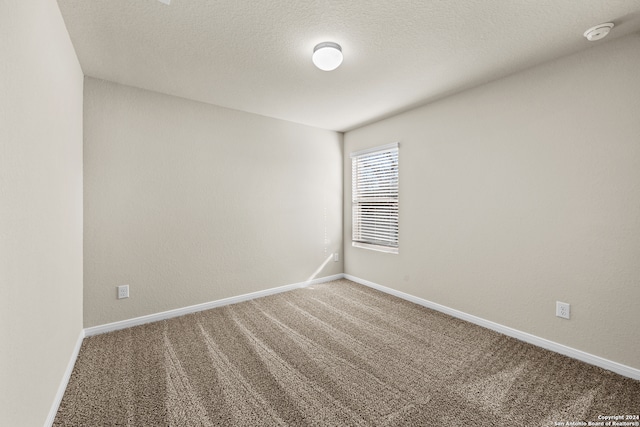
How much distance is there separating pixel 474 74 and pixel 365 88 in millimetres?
Answer: 1010

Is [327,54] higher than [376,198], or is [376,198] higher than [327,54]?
[327,54]

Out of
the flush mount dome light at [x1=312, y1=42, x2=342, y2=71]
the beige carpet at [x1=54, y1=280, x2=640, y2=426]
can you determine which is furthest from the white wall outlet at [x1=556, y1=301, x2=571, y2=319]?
the flush mount dome light at [x1=312, y1=42, x2=342, y2=71]

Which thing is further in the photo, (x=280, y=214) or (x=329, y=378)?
(x=280, y=214)

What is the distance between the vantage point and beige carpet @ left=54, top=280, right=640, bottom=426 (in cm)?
158

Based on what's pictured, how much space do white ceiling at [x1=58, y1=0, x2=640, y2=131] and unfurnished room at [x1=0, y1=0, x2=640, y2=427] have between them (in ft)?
0.06

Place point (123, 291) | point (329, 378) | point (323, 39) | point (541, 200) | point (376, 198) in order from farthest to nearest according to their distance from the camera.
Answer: point (376, 198) → point (123, 291) → point (541, 200) → point (323, 39) → point (329, 378)

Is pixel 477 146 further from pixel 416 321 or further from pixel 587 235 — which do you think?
pixel 416 321

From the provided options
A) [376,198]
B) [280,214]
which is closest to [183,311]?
[280,214]

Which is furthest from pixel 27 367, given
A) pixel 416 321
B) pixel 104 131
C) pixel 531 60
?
pixel 531 60

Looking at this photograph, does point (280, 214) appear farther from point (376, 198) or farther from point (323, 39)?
point (323, 39)

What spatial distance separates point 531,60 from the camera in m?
2.29

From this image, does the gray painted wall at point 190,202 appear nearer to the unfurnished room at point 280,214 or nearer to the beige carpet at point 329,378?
the unfurnished room at point 280,214

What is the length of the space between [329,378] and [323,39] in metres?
2.46

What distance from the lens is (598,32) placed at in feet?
6.09
